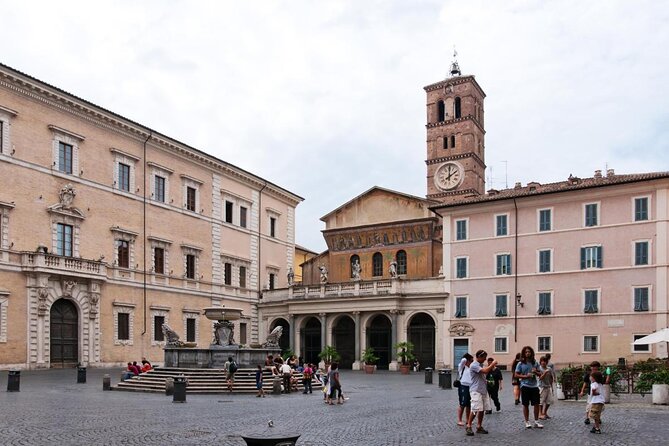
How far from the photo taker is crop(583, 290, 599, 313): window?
41969 millimetres

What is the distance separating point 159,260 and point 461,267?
1852 cm

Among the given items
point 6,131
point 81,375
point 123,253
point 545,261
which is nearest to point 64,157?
point 6,131

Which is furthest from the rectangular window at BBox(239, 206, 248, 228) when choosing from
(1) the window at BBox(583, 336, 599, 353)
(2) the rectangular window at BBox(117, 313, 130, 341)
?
(1) the window at BBox(583, 336, 599, 353)

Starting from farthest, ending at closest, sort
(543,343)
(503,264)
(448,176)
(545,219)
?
(448,176)
(503,264)
(545,219)
(543,343)

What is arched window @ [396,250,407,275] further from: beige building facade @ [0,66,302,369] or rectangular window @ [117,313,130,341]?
rectangular window @ [117,313,130,341]

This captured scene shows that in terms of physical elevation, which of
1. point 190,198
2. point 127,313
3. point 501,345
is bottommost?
point 501,345

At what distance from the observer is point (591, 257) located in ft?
140

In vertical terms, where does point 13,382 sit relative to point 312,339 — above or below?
above

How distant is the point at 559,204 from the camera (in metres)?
44.1

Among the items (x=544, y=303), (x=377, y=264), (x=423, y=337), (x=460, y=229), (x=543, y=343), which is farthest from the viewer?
(x=377, y=264)

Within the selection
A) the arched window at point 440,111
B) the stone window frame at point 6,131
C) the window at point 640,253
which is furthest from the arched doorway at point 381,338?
the arched window at point 440,111

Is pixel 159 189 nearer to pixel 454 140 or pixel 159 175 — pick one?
pixel 159 175

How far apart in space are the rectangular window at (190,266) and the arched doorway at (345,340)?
1057cm

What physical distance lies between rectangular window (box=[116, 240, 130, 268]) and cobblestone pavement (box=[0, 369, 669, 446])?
1724cm
